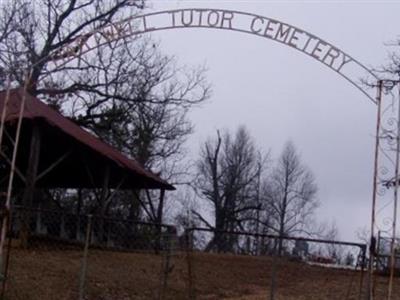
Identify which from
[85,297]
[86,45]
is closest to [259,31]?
[86,45]

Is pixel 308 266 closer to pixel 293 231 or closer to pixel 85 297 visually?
pixel 85 297

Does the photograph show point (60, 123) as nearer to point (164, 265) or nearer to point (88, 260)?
point (88, 260)

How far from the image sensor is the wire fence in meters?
14.0

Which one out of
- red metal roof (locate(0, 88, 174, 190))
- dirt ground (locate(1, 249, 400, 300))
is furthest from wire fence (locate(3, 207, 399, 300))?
red metal roof (locate(0, 88, 174, 190))

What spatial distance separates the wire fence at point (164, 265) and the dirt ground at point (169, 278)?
2 centimetres

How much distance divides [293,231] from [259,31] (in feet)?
143

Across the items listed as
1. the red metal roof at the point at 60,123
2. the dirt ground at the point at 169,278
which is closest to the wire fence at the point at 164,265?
the dirt ground at the point at 169,278

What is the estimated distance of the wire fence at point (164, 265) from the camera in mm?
13992

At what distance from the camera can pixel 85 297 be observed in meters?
14.3

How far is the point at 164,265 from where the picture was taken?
1377cm

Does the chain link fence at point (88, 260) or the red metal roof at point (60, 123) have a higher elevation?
the red metal roof at point (60, 123)

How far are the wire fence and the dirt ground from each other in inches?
0.7

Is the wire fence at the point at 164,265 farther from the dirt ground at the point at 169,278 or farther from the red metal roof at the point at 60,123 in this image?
the red metal roof at the point at 60,123

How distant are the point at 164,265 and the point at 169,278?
3.48 meters
